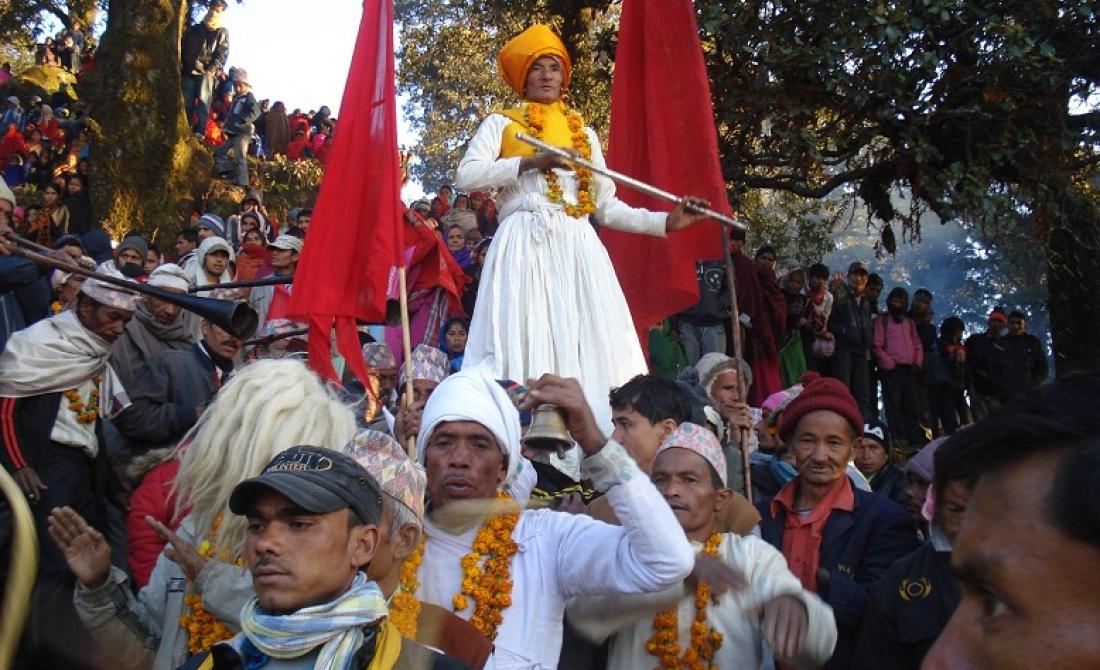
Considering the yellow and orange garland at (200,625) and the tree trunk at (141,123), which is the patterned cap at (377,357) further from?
the tree trunk at (141,123)

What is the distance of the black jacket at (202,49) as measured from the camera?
20.8 m

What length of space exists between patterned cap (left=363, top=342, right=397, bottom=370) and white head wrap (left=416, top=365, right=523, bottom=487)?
135 inches

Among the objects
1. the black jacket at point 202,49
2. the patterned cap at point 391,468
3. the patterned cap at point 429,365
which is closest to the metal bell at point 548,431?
the patterned cap at point 391,468

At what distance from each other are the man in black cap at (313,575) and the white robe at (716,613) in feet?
2.97

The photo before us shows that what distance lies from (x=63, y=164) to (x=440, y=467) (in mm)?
15846

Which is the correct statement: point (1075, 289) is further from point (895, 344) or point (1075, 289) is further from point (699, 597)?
point (699, 597)

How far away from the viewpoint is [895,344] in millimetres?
12734

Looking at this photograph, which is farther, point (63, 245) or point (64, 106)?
point (64, 106)

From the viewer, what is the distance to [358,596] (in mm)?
2695

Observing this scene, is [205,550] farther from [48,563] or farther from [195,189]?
[195,189]

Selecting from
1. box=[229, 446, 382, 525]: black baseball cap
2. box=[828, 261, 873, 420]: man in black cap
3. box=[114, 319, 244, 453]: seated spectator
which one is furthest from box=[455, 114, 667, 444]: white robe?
box=[828, 261, 873, 420]: man in black cap

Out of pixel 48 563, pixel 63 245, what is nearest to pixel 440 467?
pixel 48 563

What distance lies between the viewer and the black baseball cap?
9.05ft

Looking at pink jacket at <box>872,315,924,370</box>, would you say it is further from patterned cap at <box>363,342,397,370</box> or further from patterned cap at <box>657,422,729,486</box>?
patterned cap at <box>657,422,729,486</box>
